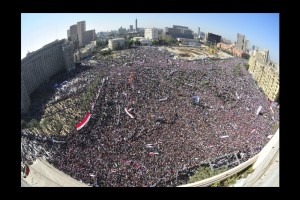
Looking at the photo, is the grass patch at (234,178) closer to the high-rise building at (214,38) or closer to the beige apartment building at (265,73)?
the beige apartment building at (265,73)

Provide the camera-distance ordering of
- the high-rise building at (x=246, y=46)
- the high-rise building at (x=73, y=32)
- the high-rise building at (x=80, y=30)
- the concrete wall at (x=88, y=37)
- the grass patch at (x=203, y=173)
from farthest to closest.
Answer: the high-rise building at (x=246, y=46)
the concrete wall at (x=88, y=37)
the high-rise building at (x=80, y=30)
the high-rise building at (x=73, y=32)
the grass patch at (x=203, y=173)

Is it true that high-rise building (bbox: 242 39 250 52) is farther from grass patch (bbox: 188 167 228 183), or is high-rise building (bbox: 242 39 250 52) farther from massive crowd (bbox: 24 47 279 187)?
grass patch (bbox: 188 167 228 183)

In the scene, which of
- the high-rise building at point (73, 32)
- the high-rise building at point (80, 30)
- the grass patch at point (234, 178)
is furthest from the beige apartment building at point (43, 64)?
the high-rise building at point (80, 30)

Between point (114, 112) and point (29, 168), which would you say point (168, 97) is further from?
point (29, 168)

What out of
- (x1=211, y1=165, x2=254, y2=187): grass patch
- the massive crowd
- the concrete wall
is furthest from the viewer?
the concrete wall

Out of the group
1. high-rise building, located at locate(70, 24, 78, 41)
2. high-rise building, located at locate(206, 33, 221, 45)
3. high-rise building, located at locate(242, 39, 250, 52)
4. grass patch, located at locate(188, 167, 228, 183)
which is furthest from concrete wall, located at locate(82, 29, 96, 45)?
grass patch, located at locate(188, 167, 228, 183)

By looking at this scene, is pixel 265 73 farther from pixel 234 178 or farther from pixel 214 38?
pixel 214 38

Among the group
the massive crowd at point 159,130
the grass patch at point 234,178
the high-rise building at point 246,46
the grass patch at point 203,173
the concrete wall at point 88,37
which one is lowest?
the grass patch at point 203,173
